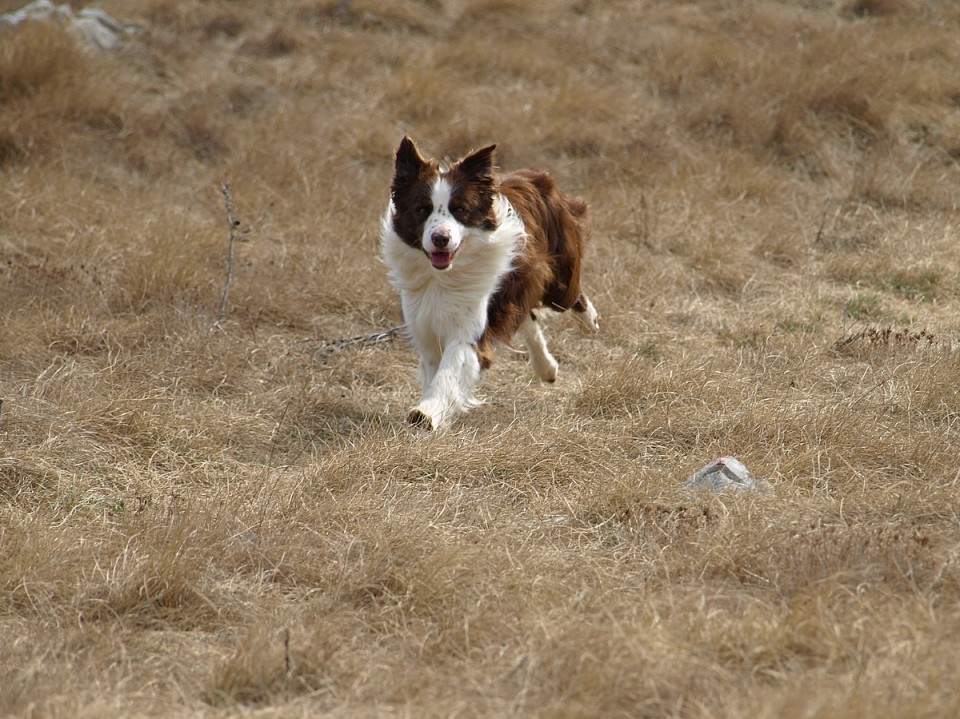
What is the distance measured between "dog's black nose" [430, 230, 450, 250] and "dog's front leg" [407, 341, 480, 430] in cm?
54

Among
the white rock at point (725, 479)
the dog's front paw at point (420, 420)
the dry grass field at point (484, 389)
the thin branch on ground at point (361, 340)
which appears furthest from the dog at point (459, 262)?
the white rock at point (725, 479)

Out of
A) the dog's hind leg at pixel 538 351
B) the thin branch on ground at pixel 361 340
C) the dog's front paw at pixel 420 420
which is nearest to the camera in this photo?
the dog's front paw at pixel 420 420

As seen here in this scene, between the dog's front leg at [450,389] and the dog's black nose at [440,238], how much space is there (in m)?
0.54

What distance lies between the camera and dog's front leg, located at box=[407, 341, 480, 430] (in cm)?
577

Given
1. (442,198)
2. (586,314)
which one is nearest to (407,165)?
(442,198)

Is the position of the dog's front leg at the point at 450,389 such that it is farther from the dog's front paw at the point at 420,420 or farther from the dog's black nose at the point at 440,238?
the dog's black nose at the point at 440,238

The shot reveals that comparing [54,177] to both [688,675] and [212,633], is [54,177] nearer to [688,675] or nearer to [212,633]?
[212,633]

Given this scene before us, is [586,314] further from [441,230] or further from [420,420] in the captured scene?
[420,420]

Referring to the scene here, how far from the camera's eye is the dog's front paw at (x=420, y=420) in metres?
5.72

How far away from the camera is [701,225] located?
9000mm

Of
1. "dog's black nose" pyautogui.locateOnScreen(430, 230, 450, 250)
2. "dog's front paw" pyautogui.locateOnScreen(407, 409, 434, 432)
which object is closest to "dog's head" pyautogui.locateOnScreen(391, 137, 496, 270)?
"dog's black nose" pyautogui.locateOnScreen(430, 230, 450, 250)

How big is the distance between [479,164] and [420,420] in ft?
4.19

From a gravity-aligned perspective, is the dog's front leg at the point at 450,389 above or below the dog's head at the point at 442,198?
below

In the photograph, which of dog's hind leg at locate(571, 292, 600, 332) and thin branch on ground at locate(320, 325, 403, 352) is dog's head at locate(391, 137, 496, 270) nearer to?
thin branch on ground at locate(320, 325, 403, 352)
